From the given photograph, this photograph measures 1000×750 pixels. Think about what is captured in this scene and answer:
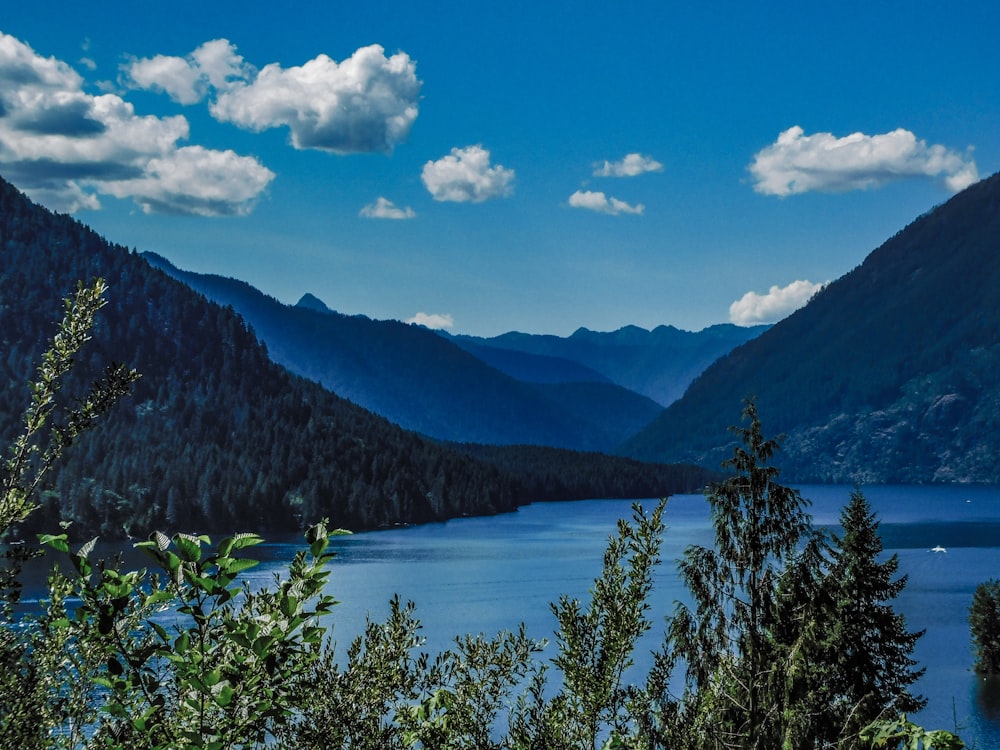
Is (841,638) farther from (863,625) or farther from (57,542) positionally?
(57,542)

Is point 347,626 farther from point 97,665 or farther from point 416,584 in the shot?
point 97,665

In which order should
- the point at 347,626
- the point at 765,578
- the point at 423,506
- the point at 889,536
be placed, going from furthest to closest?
the point at 423,506 → the point at 889,536 → the point at 347,626 → the point at 765,578

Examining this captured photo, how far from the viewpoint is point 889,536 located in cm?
13900

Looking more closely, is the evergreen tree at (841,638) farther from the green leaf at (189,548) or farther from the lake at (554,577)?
the green leaf at (189,548)

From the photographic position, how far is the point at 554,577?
10250 centimetres

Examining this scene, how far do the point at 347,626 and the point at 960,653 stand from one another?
4249 centimetres

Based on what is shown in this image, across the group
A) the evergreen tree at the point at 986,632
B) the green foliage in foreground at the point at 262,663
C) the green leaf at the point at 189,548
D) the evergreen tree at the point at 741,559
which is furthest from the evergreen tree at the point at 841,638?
the evergreen tree at the point at 986,632

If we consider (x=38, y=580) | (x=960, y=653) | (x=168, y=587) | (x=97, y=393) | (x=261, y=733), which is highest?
(x=97, y=393)

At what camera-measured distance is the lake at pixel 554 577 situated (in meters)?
58.3

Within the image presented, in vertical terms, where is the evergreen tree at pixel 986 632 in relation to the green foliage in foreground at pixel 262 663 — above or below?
below

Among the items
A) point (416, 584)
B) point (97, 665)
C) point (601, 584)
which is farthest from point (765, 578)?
point (416, 584)

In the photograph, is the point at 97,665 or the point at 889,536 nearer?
the point at 97,665

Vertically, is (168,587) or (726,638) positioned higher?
(168,587)

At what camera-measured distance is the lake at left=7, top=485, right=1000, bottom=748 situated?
58.3 m
